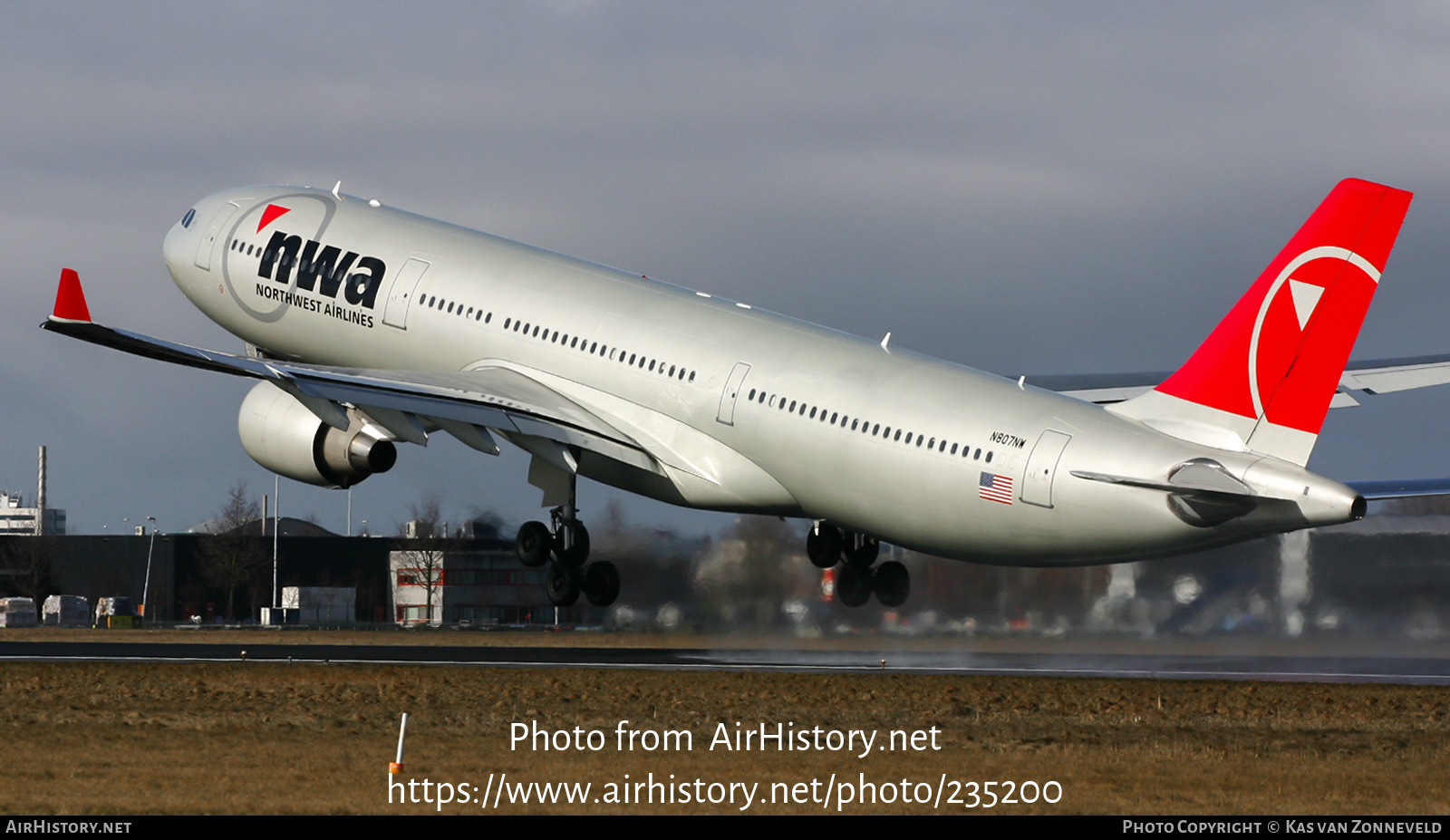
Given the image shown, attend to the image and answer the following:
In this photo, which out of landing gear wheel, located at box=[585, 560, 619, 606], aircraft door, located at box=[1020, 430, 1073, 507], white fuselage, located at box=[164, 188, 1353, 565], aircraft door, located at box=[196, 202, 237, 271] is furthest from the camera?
aircraft door, located at box=[196, 202, 237, 271]

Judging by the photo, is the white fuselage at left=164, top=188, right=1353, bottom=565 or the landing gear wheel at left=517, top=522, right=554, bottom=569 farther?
the landing gear wheel at left=517, top=522, right=554, bottom=569

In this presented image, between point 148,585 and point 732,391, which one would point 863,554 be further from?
point 148,585

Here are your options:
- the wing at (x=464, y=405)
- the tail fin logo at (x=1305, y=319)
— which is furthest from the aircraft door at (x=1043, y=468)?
the wing at (x=464, y=405)

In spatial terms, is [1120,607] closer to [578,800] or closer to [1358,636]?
[1358,636]

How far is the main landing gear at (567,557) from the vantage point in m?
37.8

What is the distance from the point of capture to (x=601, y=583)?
126ft

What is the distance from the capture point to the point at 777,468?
1342 inches

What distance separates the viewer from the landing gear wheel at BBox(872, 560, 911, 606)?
39.8 m

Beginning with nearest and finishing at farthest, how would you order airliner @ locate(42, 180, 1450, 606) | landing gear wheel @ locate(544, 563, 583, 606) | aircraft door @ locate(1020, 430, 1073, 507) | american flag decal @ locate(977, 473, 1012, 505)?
airliner @ locate(42, 180, 1450, 606), aircraft door @ locate(1020, 430, 1073, 507), american flag decal @ locate(977, 473, 1012, 505), landing gear wheel @ locate(544, 563, 583, 606)

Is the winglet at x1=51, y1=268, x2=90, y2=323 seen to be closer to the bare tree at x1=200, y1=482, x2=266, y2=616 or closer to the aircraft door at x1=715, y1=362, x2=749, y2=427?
the aircraft door at x1=715, y1=362, x2=749, y2=427

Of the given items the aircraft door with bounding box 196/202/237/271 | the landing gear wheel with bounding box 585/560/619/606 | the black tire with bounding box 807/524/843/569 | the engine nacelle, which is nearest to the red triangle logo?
the aircraft door with bounding box 196/202/237/271

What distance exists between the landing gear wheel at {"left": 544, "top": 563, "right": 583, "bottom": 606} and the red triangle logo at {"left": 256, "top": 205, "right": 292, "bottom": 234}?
1101cm

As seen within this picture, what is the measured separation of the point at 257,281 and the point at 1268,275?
76.8ft

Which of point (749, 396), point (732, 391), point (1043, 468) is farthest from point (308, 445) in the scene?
point (1043, 468)
